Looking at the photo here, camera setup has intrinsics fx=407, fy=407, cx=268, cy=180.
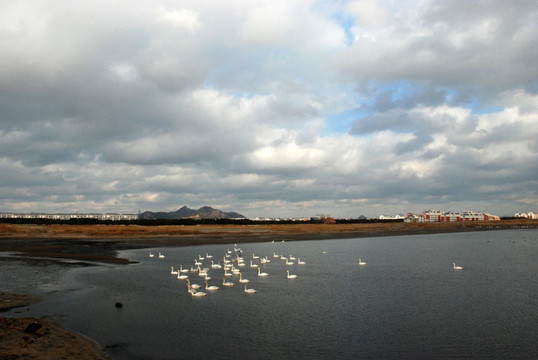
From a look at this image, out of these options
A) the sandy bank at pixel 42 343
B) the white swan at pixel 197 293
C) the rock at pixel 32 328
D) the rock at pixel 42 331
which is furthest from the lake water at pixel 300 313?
the rock at pixel 32 328

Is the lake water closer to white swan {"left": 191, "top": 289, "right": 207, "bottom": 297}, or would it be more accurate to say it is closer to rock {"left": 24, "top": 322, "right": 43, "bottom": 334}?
white swan {"left": 191, "top": 289, "right": 207, "bottom": 297}

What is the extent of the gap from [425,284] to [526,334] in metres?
14.2

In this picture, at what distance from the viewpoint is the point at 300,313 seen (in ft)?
78.2

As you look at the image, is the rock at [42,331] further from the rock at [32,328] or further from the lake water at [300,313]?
the lake water at [300,313]

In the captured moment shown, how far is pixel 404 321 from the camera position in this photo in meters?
22.2

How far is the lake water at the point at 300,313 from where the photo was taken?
686 inches

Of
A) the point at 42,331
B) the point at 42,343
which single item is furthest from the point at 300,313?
the point at 42,343

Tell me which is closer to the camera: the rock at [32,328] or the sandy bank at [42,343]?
the sandy bank at [42,343]

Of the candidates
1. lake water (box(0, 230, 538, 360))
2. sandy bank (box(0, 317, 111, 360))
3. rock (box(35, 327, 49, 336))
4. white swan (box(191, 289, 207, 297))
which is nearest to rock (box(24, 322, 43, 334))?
sandy bank (box(0, 317, 111, 360))

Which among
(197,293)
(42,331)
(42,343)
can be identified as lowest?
(197,293)

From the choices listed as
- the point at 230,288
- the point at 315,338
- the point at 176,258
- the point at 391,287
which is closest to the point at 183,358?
the point at 315,338

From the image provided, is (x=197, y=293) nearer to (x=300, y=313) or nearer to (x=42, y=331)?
(x=300, y=313)

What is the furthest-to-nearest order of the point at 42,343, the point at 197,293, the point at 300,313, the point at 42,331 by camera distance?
1. the point at 197,293
2. the point at 300,313
3. the point at 42,331
4. the point at 42,343

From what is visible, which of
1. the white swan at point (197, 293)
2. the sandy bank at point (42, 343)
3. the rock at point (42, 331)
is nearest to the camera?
the sandy bank at point (42, 343)
